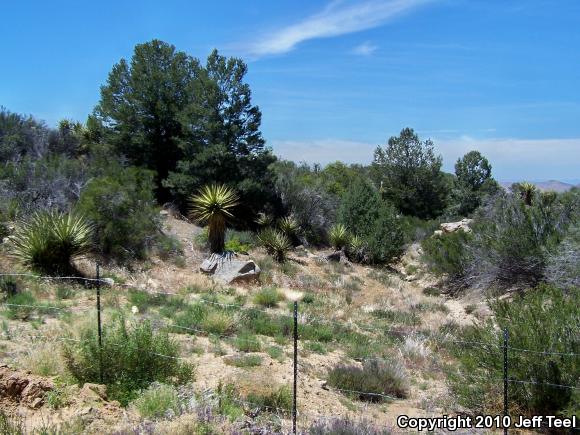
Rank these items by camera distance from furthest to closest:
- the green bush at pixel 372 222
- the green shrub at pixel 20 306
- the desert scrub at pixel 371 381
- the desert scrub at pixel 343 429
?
the green bush at pixel 372 222 → the green shrub at pixel 20 306 → the desert scrub at pixel 371 381 → the desert scrub at pixel 343 429

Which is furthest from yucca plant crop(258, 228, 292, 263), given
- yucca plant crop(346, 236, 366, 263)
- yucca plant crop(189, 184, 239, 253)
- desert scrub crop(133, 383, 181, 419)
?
desert scrub crop(133, 383, 181, 419)

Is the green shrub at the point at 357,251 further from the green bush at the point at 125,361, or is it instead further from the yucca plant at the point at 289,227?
the green bush at the point at 125,361

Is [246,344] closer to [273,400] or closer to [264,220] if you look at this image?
[273,400]

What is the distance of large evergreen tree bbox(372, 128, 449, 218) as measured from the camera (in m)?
43.8

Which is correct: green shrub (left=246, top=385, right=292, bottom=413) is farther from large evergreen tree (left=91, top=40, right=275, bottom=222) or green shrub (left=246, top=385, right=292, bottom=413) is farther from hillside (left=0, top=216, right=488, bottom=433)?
large evergreen tree (left=91, top=40, right=275, bottom=222)

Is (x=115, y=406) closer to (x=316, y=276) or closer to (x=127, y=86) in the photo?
(x=316, y=276)

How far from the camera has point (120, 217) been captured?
1825 centimetres

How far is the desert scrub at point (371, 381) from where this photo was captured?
8125 mm

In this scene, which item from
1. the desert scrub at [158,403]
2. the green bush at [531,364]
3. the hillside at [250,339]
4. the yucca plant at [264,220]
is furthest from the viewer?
the yucca plant at [264,220]

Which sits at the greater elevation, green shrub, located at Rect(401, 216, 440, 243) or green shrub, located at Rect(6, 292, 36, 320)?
green shrub, located at Rect(401, 216, 440, 243)

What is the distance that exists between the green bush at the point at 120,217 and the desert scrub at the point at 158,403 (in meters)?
11.8

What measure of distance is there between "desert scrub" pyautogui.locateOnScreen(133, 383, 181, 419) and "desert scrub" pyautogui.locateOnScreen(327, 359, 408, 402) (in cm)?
283

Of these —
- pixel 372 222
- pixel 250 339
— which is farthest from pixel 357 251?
pixel 250 339

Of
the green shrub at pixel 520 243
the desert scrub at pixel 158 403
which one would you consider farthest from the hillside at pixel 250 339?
the green shrub at pixel 520 243
